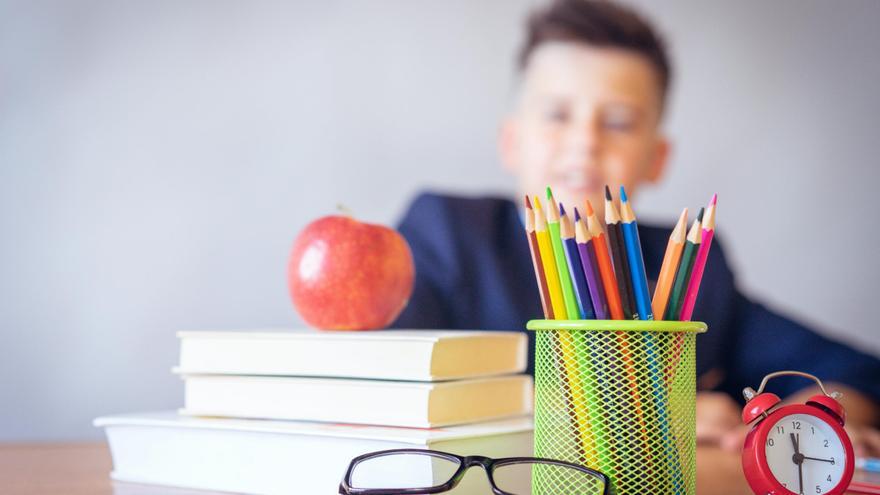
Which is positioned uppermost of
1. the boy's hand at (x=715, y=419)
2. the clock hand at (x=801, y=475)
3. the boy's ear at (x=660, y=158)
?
the boy's ear at (x=660, y=158)

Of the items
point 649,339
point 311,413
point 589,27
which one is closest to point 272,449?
point 311,413

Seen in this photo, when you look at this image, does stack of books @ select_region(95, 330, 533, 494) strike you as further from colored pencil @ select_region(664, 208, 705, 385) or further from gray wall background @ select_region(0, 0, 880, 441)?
gray wall background @ select_region(0, 0, 880, 441)

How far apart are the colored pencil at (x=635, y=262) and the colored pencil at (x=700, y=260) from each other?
0.9 inches

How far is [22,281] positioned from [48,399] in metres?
0.17

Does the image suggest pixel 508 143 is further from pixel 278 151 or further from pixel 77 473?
pixel 77 473

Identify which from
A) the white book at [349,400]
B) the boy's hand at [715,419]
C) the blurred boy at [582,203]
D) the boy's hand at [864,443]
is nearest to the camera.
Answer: the white book at [349,400]

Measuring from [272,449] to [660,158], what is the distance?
3.48 ft

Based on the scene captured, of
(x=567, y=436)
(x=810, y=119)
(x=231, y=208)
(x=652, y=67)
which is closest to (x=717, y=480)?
(x=567, y=436)

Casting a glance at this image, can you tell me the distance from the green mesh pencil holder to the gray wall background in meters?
0.86

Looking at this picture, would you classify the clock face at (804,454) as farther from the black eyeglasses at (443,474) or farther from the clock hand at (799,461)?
the black eyeglasses at (443,474)

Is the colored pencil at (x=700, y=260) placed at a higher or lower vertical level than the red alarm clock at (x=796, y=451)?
higher

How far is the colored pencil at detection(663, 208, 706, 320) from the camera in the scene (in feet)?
1.34

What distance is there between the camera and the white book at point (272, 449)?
469 millimetres

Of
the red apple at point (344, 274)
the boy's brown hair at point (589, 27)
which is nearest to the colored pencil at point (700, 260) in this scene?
the red apple at point (344, 274)
